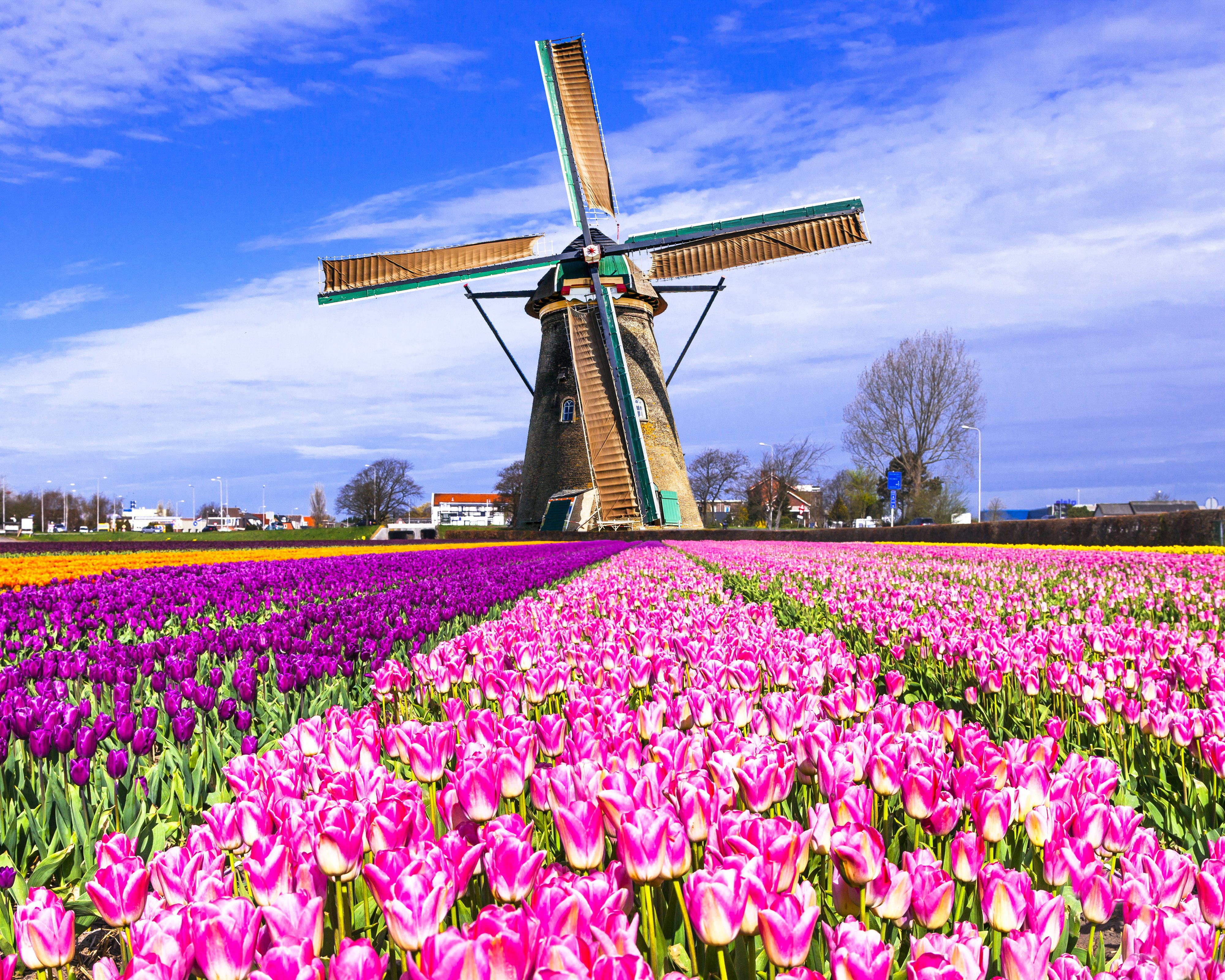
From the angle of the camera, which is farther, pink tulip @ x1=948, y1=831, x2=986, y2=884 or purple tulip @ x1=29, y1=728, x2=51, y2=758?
purple tulip @ x1=29, y1=728, x2=51, y2=758

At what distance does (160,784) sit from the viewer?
8.67 ft

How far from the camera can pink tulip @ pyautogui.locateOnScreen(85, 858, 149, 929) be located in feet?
4.63

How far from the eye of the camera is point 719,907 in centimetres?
130

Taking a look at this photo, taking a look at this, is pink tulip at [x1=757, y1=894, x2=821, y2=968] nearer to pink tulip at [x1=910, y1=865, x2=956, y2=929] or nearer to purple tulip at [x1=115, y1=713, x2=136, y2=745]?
pink tulip at [x1=910, y1=865, x2=956, y2=929]

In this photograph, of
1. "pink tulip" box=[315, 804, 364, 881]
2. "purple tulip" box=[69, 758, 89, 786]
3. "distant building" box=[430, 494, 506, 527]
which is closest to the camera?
"pink tulip" box=[315, 804, 364, 881]

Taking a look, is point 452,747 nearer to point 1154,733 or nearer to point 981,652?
point 1154,733

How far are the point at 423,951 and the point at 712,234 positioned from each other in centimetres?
2787

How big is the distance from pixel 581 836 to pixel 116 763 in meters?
1.60

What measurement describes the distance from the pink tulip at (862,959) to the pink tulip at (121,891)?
1111 millimetres

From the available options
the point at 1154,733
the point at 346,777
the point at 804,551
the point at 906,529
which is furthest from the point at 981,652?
the point at 906,529

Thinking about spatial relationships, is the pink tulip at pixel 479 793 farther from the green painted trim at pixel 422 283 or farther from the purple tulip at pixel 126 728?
the green painted trim at pixel 422 283

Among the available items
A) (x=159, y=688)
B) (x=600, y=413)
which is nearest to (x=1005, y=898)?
(x=159, y=688)

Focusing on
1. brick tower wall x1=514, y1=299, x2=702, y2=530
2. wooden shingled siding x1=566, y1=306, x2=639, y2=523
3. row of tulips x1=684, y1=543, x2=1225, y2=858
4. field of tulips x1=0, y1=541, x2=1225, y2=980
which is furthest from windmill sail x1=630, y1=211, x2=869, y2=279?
field of tulips x1=0, y1=541, x2=1225, y2=980

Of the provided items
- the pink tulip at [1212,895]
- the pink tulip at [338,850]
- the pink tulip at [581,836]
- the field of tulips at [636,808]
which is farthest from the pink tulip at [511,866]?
the pink tulip at [1212,895]
